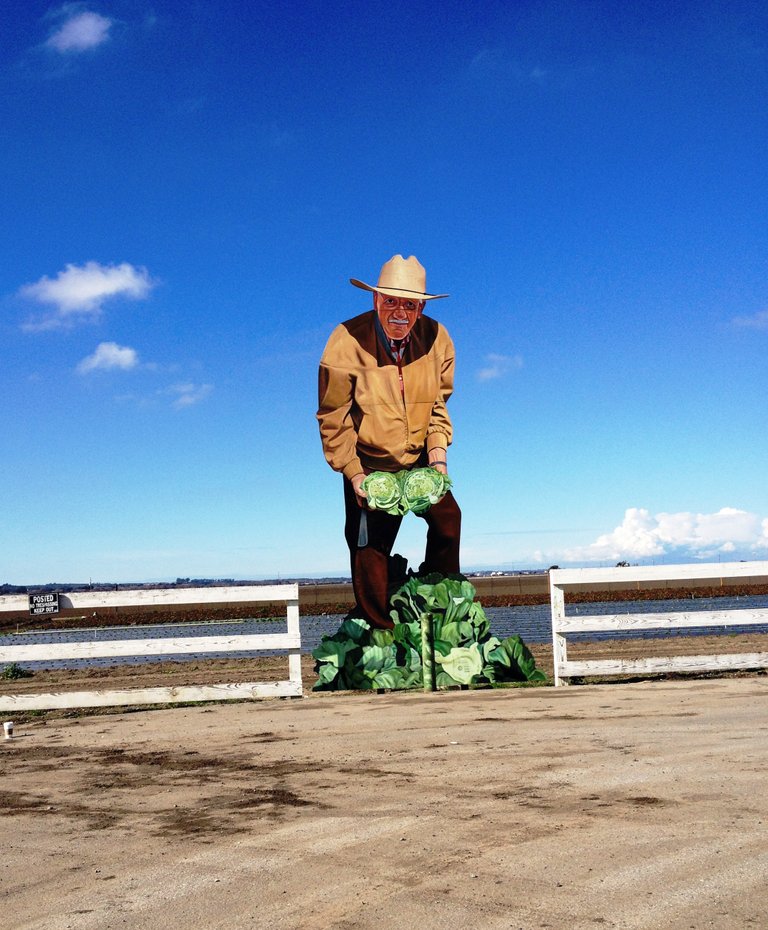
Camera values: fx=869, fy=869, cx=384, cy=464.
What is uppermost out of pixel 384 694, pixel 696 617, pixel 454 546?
pixel 454 546

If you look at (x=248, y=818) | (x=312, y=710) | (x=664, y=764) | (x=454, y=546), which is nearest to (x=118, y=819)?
(x=248, y=818)

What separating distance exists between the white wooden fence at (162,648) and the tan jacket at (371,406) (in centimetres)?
306

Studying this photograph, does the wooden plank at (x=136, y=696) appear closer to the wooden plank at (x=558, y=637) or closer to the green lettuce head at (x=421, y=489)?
the wooden plank at (x=558, y=637)

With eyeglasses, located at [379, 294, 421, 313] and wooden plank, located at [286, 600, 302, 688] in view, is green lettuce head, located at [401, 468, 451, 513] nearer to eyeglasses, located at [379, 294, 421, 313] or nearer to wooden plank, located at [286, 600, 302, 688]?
eyeglasses, located at [379, 294, 421, 313]

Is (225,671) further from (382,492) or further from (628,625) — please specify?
(628,625)

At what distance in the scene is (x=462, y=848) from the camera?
3955 millimetres

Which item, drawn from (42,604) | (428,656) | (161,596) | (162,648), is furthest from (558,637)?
(42,604)

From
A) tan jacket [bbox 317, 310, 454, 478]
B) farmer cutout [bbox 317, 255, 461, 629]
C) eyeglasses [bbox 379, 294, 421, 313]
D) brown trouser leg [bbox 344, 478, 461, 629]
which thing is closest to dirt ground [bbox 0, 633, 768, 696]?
brown trouser leg [bbox 344, 478, 461, 629]

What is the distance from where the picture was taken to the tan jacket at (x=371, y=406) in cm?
1234

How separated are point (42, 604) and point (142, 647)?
1.16 meters

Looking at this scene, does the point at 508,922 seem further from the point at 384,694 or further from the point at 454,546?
the point at 454,546

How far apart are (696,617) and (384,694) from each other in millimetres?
3665

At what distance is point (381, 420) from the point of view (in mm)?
12336

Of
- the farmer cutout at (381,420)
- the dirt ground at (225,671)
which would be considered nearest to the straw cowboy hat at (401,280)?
the farmer cutout at (381,420)
